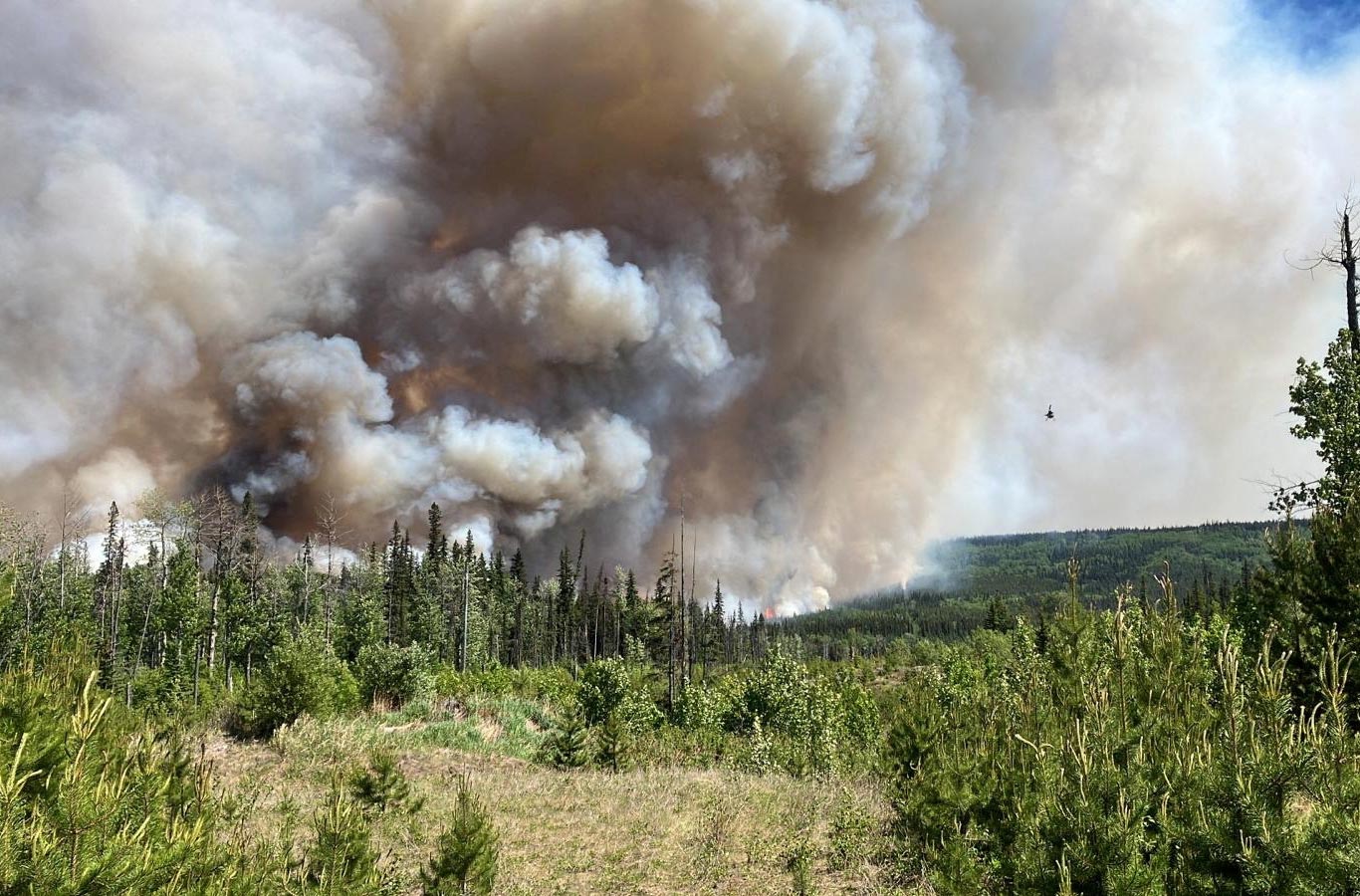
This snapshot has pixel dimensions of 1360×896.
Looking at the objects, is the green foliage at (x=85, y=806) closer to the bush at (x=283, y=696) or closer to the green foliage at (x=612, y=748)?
the green foliage at (x=612, y=748)

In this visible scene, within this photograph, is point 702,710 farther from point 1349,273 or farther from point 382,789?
point 1349,273

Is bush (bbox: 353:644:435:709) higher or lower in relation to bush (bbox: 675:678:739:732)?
higher

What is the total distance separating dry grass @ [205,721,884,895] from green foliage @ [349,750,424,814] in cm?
43

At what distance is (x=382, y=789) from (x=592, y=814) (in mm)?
4832

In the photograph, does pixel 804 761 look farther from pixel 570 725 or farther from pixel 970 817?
pixel 970 817

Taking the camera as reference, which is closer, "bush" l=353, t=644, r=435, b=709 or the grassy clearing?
the grassy clearing

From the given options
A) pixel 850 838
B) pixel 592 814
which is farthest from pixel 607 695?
pixel 850 838

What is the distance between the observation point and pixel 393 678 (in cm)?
3209

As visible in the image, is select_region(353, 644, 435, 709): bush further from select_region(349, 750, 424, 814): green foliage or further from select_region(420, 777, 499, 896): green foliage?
select_region(420, 777, 499, 896): green foliage

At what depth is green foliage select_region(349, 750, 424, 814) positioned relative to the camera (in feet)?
51.9

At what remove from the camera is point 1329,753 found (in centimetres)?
544

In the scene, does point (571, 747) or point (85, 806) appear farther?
point (571, 747)

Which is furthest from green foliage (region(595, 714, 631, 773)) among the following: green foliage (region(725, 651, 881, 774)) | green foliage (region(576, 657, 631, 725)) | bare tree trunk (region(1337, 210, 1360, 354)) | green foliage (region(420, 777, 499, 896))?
bare tree trunk (region(1337, 210, 1360, 354))

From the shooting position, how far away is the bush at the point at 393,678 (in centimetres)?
3206
